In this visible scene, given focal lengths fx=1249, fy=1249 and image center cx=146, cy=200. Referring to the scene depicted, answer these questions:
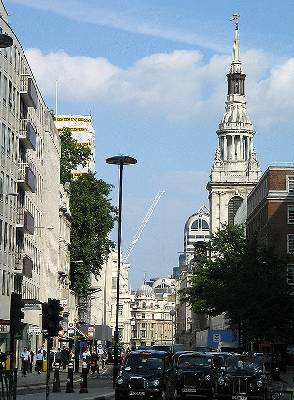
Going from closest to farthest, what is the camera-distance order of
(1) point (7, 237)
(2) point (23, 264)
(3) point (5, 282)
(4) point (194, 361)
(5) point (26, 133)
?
1. (4) point (194, 361)
2. (3) point (5, 282)
3. (1) point (7, 237)
4. (5) point (26, 133)
5. (2) point (23, 264)

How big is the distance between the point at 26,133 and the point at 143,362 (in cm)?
3903

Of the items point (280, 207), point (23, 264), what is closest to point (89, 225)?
point (280, 207)

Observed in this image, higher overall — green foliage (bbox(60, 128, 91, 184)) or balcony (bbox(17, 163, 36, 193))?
green foliage (bbox(60, 128, 91, 184))

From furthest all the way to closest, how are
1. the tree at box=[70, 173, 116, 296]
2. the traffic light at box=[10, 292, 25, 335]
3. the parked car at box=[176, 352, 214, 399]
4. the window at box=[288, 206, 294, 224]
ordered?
1. the window at box=[288, 206, 294, 224]
2. the tree at box=[70, 173, 116, 296]
3. the parked car at box=[176, 352, 214, 399]
4. the traffic light at box=[10, 292, 25, 335]

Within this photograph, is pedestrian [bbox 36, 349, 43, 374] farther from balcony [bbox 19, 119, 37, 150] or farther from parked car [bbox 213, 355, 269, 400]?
parked car [bbox 213, 355, 269, 400]

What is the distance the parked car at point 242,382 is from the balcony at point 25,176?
3632 centimetres

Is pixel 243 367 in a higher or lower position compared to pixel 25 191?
lower

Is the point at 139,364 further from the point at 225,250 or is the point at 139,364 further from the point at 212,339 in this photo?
the point at 225,250

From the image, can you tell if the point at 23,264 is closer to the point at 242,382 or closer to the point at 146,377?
the point at 242,382

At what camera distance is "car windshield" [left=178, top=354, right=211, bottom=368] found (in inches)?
1934

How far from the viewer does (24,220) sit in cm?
8294

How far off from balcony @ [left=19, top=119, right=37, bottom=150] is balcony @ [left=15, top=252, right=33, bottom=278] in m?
7.41

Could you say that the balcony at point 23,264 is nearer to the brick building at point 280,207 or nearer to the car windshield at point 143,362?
the car windshield at point 143,362

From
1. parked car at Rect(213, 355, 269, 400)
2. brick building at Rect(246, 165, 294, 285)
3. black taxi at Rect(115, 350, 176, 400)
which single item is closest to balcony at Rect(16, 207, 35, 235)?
parked car at Rect(213, 355, 269, 400)
